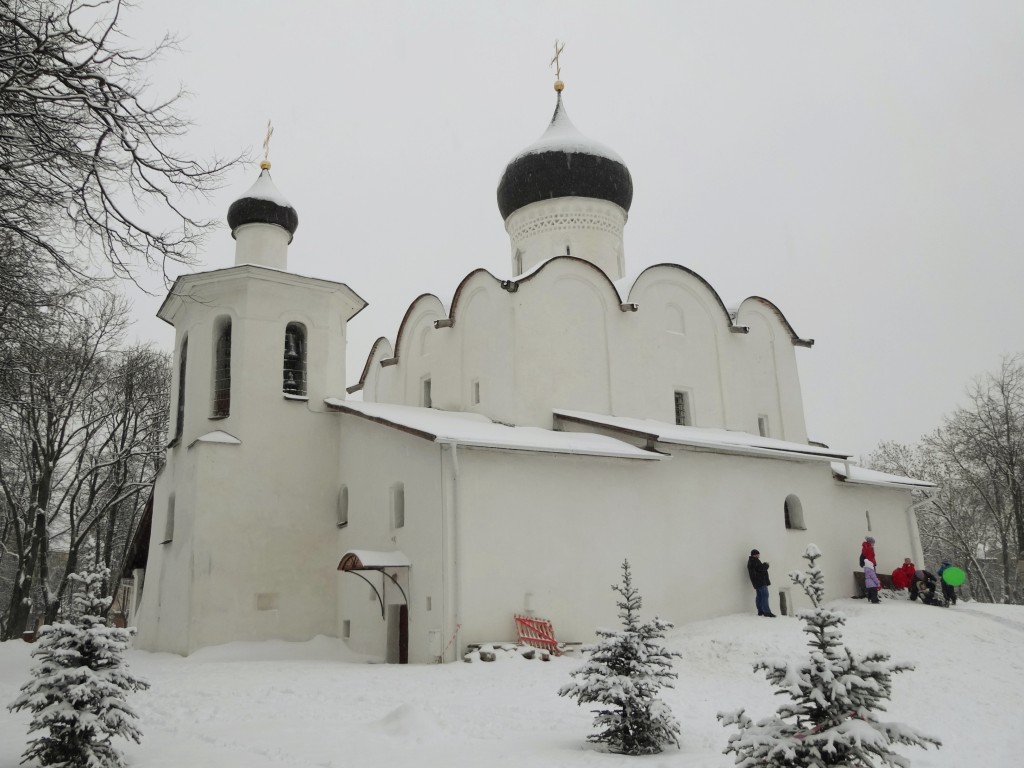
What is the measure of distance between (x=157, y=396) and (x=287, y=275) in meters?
8.20

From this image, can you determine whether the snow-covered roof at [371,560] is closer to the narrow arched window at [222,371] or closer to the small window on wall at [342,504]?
the small window on wall at [342,504]

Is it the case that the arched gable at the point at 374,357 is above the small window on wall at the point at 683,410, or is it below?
above

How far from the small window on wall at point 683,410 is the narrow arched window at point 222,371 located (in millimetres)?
8584

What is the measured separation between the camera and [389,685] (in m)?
9.18

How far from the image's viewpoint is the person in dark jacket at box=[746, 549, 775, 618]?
13.7m

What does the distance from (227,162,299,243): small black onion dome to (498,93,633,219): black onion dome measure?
540 centimetres

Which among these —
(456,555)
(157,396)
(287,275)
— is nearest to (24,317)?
(456,555)

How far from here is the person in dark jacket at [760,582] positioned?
13.7 metres

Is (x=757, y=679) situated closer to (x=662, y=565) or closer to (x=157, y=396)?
(x=662, y=565)

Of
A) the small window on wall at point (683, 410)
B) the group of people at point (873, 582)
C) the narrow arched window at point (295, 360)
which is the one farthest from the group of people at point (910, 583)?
the narrow arched window at point (295, 360)

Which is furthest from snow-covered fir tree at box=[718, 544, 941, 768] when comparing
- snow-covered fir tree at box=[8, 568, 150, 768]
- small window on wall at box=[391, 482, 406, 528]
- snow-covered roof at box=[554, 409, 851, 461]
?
snow-covered roof at box=[554, 409, 851, 461]

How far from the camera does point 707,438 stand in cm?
1507

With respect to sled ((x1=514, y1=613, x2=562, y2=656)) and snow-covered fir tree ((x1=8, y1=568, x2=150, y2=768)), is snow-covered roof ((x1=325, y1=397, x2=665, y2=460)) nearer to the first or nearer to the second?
sled ((x1=514, y1=613, x2=562, y2=656))

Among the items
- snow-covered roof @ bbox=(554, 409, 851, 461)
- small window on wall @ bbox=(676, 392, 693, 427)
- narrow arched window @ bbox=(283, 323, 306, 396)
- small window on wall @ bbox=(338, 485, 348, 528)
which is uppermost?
narrow arched window @ bbox=(283, 323, 306, 396)
